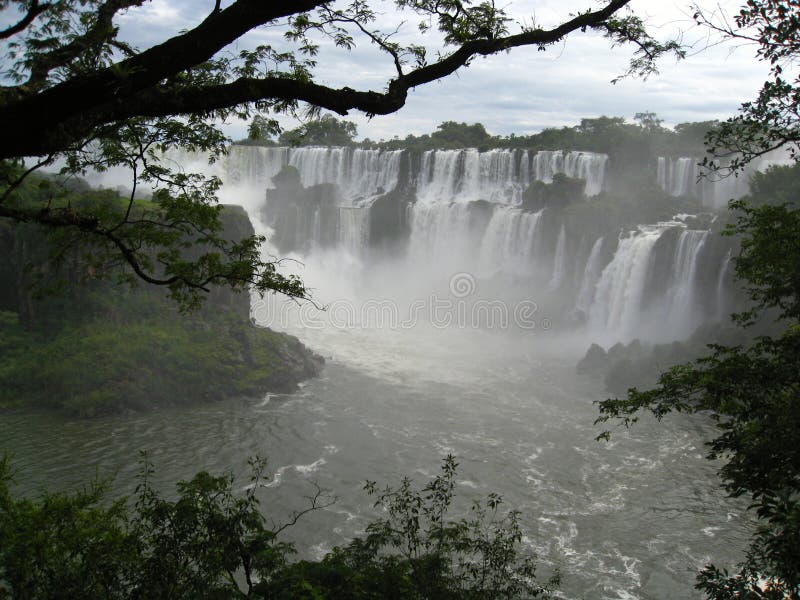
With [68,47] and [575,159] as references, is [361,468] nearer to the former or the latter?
[68,47]

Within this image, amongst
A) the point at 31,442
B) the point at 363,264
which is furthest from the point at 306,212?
the point at 31,442

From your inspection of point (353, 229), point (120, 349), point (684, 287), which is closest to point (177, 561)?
point (120, 349)

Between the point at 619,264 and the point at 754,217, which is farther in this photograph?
the point at 619,264

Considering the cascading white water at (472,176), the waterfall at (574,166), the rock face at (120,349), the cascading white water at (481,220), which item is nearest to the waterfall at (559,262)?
the cascading white water at (481,220)

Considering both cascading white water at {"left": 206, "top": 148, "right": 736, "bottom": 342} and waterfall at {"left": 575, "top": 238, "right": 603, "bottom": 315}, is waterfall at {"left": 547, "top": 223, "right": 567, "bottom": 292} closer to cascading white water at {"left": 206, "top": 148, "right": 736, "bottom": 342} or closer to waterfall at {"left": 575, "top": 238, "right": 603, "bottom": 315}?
cascading white water at {"left": 206, "top": 148, "right": 736, "bottom": 342}

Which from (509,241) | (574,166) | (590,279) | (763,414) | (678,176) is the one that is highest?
(574,166)

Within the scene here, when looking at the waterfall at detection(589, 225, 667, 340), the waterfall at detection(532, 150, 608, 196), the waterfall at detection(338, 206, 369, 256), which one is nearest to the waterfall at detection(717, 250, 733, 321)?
the waterfall at detection(589, 225, 667, 340)

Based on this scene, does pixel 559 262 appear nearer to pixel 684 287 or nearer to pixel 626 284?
pixel 626 284
